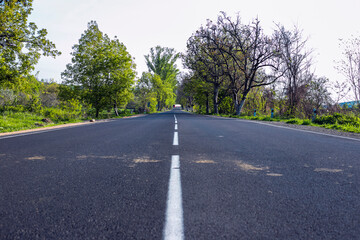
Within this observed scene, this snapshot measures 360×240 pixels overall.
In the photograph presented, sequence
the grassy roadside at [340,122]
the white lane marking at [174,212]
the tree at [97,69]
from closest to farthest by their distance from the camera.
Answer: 1. the white lane marking at [174,212]
2. the grassy roadside at [340,122]
3. the tree at [97,69]

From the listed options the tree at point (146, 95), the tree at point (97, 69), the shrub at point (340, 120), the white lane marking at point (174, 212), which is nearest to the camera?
the white lane marking at point (174, 212)

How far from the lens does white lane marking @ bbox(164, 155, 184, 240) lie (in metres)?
1.74

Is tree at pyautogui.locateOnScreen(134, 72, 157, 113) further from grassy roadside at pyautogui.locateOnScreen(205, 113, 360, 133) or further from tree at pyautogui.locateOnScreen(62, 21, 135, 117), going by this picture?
grassy roadside at pyautogui.locateOnScreen(205, 113, 360, 133)

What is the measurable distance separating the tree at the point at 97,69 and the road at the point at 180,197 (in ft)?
87.0

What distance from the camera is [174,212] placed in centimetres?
210

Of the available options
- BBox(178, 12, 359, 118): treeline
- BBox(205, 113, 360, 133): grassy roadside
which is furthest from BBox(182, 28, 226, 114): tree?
BBox(205, 113, 360, 133): grassy roadside

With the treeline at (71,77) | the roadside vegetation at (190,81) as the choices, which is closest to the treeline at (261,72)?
the roadside vegetation at (190,81)

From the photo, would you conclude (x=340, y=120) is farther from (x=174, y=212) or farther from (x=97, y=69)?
(x=97, y=69)

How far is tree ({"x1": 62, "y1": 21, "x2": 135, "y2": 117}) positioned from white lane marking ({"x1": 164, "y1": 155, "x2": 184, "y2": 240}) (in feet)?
92.4

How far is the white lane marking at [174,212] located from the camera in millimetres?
1737

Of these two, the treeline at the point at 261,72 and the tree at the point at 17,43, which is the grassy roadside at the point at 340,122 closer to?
the treeline at the point at 261,72

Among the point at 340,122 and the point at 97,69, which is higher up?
the point at 97,69

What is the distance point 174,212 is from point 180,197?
37 centimetres

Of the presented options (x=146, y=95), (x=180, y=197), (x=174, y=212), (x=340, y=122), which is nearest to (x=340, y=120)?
(x=340, y=122)
